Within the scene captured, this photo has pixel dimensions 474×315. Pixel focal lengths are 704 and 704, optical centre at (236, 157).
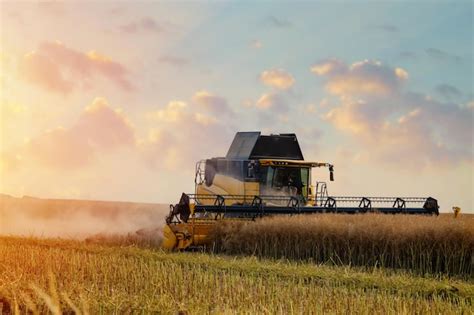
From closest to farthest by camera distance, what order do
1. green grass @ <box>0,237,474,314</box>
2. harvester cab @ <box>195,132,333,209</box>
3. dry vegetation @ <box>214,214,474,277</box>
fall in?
green grass @ <box>0,237,474,314</box>
dry vegetation @ <box>214,214,474,277</box>
harvester cab @ <box>195,132,333,209</box>

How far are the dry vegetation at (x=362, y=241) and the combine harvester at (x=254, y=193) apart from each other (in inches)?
35.4

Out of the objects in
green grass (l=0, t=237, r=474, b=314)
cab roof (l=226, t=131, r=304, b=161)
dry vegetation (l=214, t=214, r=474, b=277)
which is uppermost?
cab roof (l=226, t=131, r=304, b=161)

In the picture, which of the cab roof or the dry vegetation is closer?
the dry vegetation

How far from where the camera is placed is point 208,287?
1066 cm

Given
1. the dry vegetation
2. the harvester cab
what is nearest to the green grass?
the dry vegetation

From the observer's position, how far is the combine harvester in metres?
18.6

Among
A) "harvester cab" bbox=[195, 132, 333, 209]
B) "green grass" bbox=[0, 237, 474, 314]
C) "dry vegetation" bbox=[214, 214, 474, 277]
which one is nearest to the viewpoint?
"green grass" bbox=[0, 237, 474, 314]

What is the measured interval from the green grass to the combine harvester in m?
2.86

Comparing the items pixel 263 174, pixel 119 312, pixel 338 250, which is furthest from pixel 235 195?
pixel 119 312

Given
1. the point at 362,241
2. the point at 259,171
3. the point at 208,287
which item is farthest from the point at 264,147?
the point at 208,287

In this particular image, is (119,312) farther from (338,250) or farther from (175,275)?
(338,250)

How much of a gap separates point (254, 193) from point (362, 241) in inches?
216

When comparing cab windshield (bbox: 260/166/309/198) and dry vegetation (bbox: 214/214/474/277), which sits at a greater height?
cab windshield (bbox: 260/166/309/198)

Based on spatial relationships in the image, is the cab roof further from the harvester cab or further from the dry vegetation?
the dry vegetation
